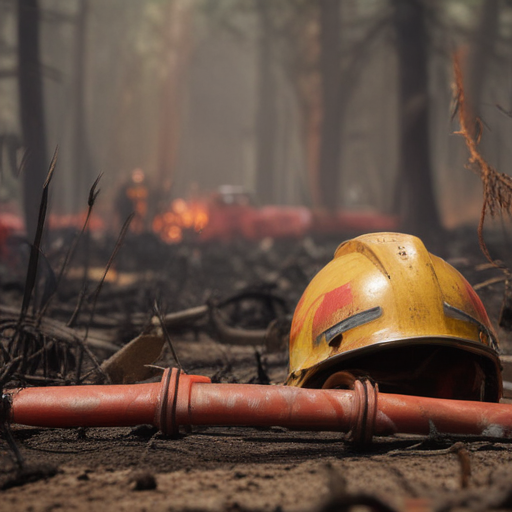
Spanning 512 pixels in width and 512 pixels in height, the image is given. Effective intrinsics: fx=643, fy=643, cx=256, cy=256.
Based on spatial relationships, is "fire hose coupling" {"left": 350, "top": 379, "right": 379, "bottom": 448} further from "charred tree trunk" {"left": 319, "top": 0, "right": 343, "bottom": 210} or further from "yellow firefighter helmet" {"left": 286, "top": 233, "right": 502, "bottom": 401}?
"charred tree trunk" {"left": 319, "top": 0, "right": 343, "bottom": 210}

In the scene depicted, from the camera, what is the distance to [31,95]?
11984 millimetres

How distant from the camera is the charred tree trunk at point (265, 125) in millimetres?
31250

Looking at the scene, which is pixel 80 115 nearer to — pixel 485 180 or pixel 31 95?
pixel 31 95

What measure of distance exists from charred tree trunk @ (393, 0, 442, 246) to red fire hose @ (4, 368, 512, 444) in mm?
11516

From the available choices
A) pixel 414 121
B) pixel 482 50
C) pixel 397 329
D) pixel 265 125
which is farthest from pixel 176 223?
pixel 265 125

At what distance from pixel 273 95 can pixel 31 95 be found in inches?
885

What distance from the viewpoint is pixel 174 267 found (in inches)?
436

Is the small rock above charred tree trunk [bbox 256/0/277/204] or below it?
below

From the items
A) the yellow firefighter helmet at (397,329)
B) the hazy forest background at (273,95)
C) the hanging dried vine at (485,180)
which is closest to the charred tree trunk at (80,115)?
the hazy forest background at (273,95)

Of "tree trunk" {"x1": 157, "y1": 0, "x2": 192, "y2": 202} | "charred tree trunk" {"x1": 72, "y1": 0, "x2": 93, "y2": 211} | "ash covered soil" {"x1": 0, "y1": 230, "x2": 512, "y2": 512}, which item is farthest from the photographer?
"tree trunk" {"x1": 157, "y1": 0, "x2": 192, "y2": 202}

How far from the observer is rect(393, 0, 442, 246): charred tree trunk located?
1461cm

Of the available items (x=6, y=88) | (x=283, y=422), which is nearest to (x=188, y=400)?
(x=283, y=422)

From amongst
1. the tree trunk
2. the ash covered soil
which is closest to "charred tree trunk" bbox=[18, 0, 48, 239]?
the ash covered soil

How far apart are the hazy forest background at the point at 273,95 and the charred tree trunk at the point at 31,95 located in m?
0.03
